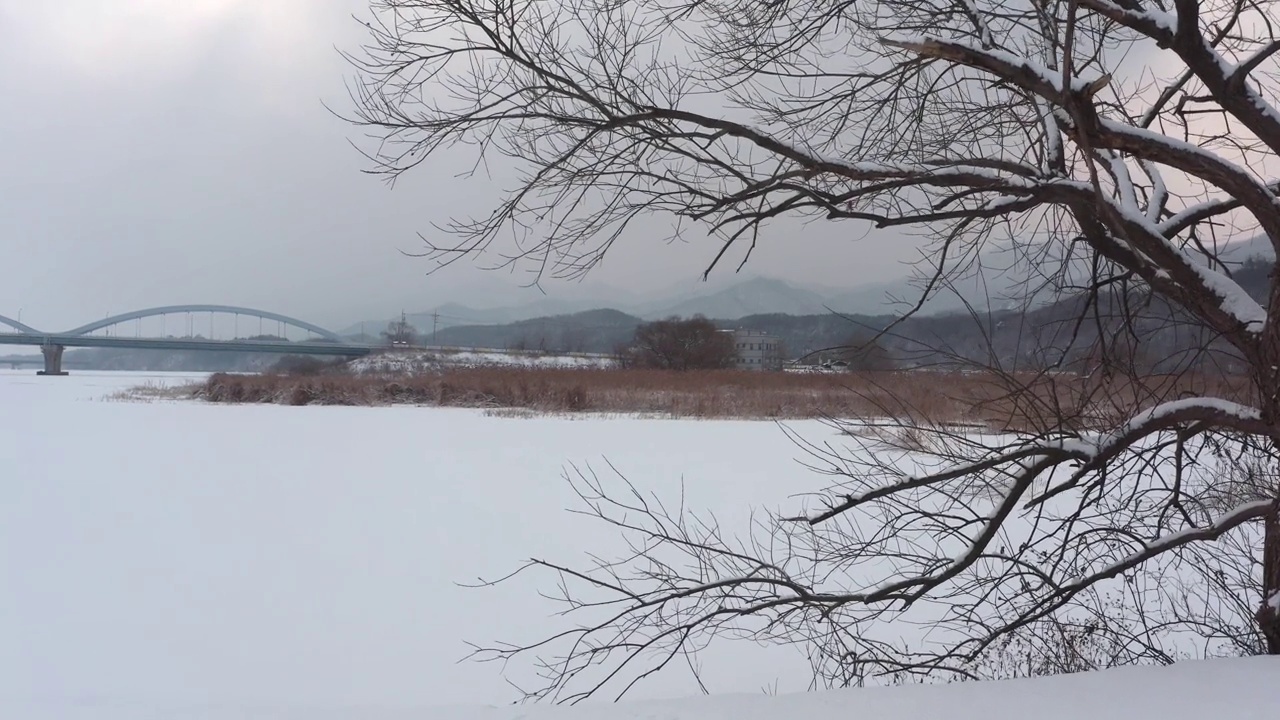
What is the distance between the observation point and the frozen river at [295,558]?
15.0ft

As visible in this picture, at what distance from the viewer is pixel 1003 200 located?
11.6ft

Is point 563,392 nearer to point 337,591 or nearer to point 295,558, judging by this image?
Answer: point 295,558

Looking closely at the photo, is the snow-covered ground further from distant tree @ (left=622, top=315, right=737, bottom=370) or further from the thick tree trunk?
the thick tree trunk

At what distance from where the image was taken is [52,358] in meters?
53.2

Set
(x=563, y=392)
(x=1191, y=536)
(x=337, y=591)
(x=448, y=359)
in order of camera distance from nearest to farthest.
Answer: (x=1191, y=536), (x=337, y=591), (x=563, y=392), (x=448, y=359)

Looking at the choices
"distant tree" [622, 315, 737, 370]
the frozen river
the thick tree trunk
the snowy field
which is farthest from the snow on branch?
"distant tree" [622, 315, 737, 370]

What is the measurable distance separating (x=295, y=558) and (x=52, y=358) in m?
58.4

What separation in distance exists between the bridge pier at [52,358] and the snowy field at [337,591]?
47.5m

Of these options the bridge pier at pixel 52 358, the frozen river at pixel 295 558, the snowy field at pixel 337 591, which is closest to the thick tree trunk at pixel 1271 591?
the snowy field at pixel 337 591

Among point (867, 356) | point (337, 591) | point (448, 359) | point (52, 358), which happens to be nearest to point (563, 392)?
point (337, 591)

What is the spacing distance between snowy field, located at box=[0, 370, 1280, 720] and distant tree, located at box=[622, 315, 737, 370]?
26.4 m

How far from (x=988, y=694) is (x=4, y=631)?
5722 millimetres

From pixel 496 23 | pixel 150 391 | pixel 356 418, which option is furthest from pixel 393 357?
pixel 496 23

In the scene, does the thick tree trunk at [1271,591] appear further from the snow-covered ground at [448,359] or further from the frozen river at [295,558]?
the snow-covered ground at [448,359]
